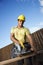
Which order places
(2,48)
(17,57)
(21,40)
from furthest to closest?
(2,48) < (21,40) < (17,57)

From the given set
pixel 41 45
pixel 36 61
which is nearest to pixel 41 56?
pixel 36 61

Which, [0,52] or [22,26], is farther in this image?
[0,52]

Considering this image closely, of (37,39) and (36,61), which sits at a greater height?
(37,39)

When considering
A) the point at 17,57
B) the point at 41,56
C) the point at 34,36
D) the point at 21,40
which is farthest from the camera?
the point at 34,36

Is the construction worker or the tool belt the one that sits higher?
the construction worker

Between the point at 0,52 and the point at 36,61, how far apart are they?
5.15 meters

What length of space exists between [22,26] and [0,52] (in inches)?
233

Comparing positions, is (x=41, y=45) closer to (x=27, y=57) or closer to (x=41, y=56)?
(x=41, y=56)

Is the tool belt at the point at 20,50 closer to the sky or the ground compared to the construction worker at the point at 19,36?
closer to the ground

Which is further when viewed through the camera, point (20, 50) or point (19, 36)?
point (19, 36)

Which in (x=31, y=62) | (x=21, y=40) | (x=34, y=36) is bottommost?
(x=31, y=62)

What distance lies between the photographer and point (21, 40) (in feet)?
19.4

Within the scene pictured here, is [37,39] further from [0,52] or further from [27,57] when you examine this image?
[0,52]

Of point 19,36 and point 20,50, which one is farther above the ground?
point 19,36
